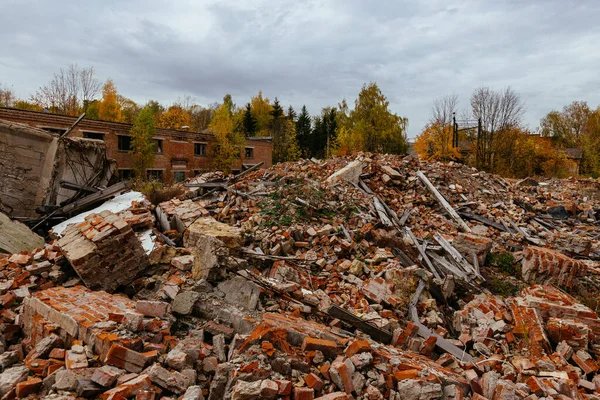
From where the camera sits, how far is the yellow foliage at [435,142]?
2675 cm

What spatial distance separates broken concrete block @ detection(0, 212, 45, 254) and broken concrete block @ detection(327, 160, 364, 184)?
7.89 meters

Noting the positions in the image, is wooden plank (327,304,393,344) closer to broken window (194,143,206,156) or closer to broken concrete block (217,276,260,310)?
broken concrete block (217,276,260,310)

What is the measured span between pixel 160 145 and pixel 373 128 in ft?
60.7

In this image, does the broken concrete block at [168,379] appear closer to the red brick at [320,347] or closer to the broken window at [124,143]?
the red brick at [320,347]

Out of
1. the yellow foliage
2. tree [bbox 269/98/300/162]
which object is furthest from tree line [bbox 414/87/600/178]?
tree [bbox 269/98/300/162]

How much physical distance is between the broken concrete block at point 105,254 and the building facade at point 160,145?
13838 mm

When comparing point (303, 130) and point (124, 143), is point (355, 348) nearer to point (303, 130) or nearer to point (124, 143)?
point (124, 143)

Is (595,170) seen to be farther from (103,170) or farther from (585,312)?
(103,170)

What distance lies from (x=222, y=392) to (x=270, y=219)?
540 centimetres

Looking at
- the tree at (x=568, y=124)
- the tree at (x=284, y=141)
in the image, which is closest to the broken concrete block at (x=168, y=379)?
the tree at (x=284, y=141)

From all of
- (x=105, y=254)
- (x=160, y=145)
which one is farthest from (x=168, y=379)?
(x=160, y=145)

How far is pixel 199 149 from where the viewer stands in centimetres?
2495

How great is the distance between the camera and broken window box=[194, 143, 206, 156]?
2465cm

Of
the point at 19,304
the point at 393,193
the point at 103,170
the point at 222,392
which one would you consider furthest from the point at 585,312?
the point at 103,170
